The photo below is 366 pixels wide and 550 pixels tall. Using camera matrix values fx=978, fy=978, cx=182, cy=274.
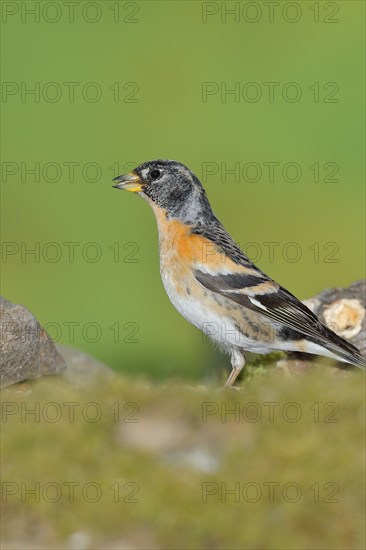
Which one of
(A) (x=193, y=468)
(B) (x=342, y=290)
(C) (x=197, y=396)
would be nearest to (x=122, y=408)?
(C) (x=197, y=396)

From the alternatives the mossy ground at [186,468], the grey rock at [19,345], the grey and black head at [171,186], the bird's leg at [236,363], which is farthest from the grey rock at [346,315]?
the grey rock at [19,345]

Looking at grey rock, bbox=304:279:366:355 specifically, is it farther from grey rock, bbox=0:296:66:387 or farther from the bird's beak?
grey rock, bbox=0:296:66:387

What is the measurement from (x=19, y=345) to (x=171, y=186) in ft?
8.76

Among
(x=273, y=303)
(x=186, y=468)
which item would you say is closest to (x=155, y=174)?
(x=273, y=303)

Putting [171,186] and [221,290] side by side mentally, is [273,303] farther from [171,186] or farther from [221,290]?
[171,186]

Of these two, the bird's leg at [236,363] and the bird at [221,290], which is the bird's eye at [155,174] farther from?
the bird's leg at [236,363]

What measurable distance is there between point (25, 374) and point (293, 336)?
3.11 meters

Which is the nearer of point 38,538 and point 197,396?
point 38,538

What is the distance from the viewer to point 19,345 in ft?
35.4

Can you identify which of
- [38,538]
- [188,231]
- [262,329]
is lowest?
[38,538]

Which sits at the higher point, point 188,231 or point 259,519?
point 188,231

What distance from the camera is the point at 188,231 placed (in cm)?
1155

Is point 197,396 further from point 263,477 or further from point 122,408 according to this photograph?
point 263,477

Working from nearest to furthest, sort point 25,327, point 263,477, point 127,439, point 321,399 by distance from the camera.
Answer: point 263,477
point 127,439
point 321,399
point 25,327
